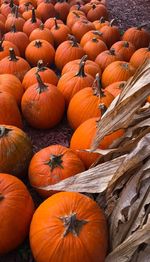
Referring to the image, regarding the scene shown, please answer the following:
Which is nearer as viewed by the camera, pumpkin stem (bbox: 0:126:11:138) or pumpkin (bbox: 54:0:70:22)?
pumpkin stem (bbox: 0:126:11:138)

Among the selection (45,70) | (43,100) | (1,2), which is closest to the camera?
(43,100)

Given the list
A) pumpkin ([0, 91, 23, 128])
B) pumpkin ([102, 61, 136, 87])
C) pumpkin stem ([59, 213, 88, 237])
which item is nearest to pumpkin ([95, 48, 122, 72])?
pumpkin ([102, 61, 136, 87])

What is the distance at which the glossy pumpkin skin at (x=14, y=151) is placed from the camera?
225 centimetres

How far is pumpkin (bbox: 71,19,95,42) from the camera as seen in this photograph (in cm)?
412

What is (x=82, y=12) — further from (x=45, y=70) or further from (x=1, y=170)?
(x=1, y=170)

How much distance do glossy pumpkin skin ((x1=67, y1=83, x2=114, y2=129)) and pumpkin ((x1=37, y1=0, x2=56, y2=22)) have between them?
2234 mm

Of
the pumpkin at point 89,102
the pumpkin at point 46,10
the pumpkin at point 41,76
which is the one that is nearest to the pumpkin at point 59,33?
the pumpkin at point 46,10

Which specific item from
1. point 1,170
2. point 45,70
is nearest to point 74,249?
point 1,170

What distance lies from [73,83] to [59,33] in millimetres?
1284

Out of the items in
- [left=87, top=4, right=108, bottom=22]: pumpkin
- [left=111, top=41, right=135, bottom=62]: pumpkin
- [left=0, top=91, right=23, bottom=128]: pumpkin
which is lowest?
[left=0, top=91, right=23, bottom=128]: pumpkin

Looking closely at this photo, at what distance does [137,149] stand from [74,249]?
23.3 inches

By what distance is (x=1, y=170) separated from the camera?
2.28 m

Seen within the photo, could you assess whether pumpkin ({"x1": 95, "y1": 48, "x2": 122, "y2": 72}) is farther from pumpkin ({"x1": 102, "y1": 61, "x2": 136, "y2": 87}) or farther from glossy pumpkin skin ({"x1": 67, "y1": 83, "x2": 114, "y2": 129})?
glossy pumpkin skin ({"x1": 67, "y1": 83, "x2": 114, "y2": 129})

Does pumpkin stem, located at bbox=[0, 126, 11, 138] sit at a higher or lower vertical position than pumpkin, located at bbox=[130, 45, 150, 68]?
lower
